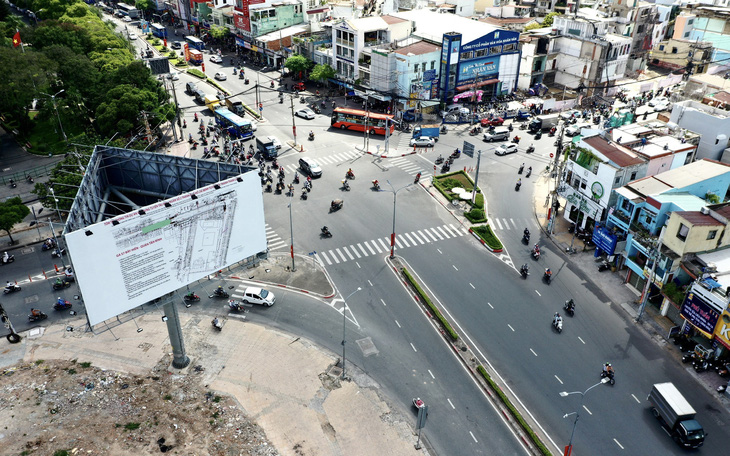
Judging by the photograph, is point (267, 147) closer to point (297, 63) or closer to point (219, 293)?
point (219, 293)

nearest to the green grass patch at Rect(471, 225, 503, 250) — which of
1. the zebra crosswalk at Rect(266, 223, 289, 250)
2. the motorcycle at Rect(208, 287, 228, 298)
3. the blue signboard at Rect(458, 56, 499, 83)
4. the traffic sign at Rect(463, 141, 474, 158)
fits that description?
the traffic sign at Rect(463, 141, 474, 158)

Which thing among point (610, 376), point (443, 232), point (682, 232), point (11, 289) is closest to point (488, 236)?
point (443, 232)

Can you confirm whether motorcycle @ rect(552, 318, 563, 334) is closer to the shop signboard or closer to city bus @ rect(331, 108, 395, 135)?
the shop signboard

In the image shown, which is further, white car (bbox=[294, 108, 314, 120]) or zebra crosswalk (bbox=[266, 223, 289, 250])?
white car (bbox=[294, 108, 314, 120])

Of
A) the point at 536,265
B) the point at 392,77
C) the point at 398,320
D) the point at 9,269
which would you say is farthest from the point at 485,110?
the point at 9,269

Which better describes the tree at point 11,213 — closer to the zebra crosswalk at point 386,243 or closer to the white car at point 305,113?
the zebra crosswalk at point 386,243

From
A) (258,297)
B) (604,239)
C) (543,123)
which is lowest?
(258,297)
